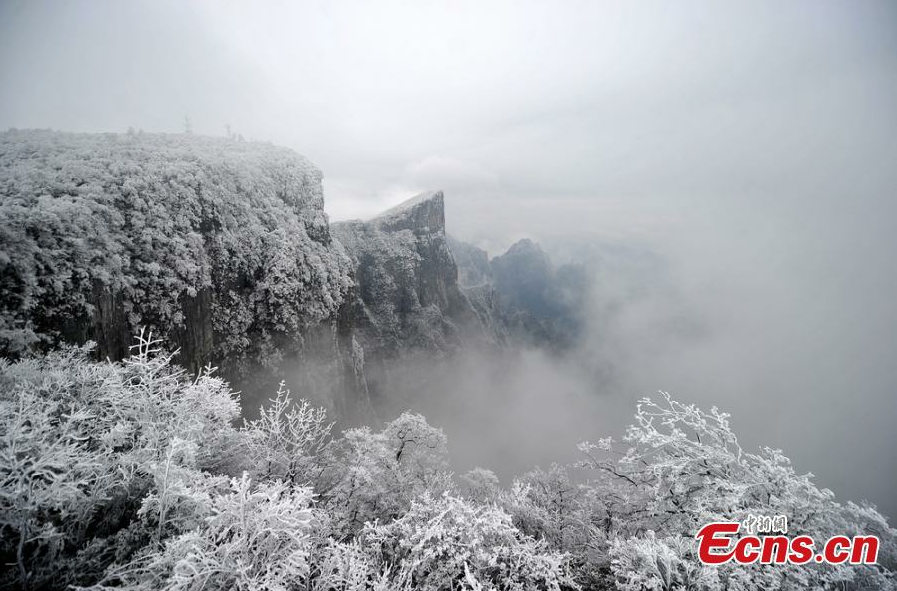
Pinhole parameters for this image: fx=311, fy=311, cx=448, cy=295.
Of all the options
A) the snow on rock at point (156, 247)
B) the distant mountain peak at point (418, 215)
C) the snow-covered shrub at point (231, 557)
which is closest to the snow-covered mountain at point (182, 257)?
the snow on rock at point (156, 247)

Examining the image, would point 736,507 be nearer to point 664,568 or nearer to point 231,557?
point 664,568

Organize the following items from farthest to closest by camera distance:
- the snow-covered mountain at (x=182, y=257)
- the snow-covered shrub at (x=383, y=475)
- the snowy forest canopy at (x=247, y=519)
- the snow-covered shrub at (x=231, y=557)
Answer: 1. the snow-covered shrub at (x=383, y=475)
2. the snow-covered mountain at (x=182, y=257)
3. the snowy forest canopy at (x=247, y=519)
4. the snow-covered shrub at (x=231, y=557)

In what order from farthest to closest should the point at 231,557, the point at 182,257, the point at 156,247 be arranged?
the point at 182,257
the point at 156,247
the point at 231,557

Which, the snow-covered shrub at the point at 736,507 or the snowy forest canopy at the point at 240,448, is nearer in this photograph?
the snowy forest canopy at the point at 240,448

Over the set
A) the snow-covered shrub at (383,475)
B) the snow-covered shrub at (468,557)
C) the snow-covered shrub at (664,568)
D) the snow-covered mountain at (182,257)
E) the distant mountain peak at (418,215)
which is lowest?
the snow-covered shrub at (383,475)

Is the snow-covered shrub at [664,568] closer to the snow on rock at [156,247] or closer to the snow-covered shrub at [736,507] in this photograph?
the snow-covered shrub at [736,507]

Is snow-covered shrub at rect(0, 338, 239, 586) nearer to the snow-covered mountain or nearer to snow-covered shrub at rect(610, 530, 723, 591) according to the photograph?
the snow-covered mountain

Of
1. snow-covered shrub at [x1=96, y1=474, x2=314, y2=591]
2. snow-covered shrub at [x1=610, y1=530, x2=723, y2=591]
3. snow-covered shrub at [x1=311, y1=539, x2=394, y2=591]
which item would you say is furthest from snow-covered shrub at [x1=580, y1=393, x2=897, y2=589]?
snow-covered shrub at [x1=96, y1=474, x2=314, y2=591]

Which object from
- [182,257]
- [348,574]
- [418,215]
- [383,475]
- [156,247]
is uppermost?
[418,215]

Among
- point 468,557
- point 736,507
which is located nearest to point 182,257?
point 468,557

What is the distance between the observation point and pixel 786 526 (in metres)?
7.80

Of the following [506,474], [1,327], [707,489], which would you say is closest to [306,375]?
[1,327]

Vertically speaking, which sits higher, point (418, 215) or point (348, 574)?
point (418, 215)

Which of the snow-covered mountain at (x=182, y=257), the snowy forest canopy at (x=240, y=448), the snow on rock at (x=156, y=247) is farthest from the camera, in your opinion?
the snow-covered mountain at (x=182, y=257)
